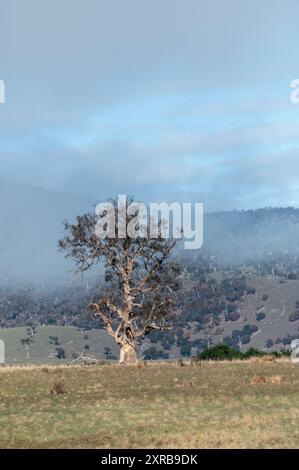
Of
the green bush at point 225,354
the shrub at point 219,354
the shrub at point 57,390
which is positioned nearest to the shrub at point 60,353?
the green bush at point 225,354

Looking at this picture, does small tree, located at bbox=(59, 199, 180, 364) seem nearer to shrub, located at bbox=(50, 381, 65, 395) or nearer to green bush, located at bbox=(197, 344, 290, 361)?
green bush, located at bbox=(197, 344, 290, 361)

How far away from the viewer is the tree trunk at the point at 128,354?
6022 centimetres

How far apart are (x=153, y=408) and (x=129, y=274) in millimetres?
28779

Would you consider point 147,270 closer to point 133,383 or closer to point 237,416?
point 133,383

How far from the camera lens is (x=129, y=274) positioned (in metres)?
61.2

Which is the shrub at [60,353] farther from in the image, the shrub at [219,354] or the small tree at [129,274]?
the small tree at [129,274]

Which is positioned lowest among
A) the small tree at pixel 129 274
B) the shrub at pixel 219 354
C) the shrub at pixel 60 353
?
the shrub at pixel 60 353

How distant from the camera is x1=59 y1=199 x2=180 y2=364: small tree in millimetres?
60938

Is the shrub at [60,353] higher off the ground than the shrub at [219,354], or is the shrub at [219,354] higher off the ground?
the shrub at [219,354]

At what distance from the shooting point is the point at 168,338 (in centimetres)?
19975

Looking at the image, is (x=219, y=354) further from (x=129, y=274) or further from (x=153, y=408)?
(x=153, y=408)

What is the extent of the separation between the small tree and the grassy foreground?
10.4 meters

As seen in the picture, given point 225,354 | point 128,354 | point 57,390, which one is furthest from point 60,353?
point 57,390

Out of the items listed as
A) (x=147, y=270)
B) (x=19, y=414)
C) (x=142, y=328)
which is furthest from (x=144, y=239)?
(x=19, y=414)
